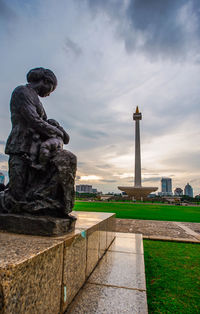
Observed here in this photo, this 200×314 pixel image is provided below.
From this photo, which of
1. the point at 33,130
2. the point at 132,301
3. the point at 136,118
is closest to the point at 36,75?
the point at 33,130

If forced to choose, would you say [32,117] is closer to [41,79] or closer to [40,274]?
[41,79]

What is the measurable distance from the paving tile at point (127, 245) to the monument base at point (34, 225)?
2.37m

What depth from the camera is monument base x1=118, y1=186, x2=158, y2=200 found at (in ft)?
109

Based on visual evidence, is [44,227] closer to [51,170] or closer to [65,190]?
[65,190]

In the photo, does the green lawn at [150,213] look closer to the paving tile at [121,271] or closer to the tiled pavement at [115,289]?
the paving tile at [121,271]

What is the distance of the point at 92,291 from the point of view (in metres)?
2.20

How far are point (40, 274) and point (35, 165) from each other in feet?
4.44

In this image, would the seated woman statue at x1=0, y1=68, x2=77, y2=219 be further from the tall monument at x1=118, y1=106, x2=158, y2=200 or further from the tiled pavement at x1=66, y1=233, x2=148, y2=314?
the tall monument at x1=118, y1=106, x2=158, y2=200

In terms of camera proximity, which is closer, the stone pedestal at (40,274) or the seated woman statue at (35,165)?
the stone pedestal at (40,274)

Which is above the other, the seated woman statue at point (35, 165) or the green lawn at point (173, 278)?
the seated woman statue at point (35, 165)

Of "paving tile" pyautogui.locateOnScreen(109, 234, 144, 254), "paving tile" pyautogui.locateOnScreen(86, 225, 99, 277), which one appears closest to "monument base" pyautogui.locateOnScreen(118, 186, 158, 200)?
"paving tile" pyautogui.locateOnScreen(109, 234, 144, 254)

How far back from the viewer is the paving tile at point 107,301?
6.01 feet

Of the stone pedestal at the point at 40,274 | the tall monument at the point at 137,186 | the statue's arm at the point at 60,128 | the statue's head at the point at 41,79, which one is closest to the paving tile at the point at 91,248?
the stone pedestal at the point at 40,274

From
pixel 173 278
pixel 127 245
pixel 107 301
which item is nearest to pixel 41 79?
pixel 107 301
